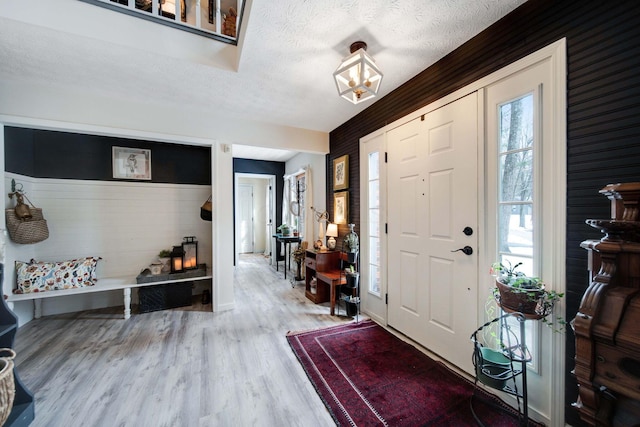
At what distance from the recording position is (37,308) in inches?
117

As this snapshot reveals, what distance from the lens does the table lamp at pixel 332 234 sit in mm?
3566

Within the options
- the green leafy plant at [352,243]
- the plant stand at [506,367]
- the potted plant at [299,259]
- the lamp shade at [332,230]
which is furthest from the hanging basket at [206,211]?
the plant stand at [506,367]

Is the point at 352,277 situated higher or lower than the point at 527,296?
lower

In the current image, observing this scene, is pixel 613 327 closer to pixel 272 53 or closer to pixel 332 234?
pixel 272 53

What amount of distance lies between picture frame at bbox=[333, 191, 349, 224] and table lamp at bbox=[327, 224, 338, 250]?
0.39 ft

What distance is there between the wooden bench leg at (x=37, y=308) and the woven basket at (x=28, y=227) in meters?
0.82

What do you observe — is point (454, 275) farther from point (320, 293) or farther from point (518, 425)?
point (320, 293)

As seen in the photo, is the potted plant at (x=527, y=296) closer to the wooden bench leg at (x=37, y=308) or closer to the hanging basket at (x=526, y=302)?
the hanging basket at (x=526, y=302)

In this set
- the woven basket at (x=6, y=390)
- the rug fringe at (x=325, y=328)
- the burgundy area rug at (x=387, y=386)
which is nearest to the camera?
the woven basket at (x=6, y=390)

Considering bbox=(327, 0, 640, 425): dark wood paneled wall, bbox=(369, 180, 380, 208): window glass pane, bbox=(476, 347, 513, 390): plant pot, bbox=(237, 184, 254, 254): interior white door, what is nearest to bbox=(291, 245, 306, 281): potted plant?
bbox=(369, 180, 380, 208): window glass pane

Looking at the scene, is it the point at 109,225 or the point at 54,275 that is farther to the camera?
the point at 109,225

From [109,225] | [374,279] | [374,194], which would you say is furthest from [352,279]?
[109,225]

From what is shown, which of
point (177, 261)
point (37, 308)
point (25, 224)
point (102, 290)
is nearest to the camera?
point (25, 224)

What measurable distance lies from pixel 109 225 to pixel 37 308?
1.19 meters
